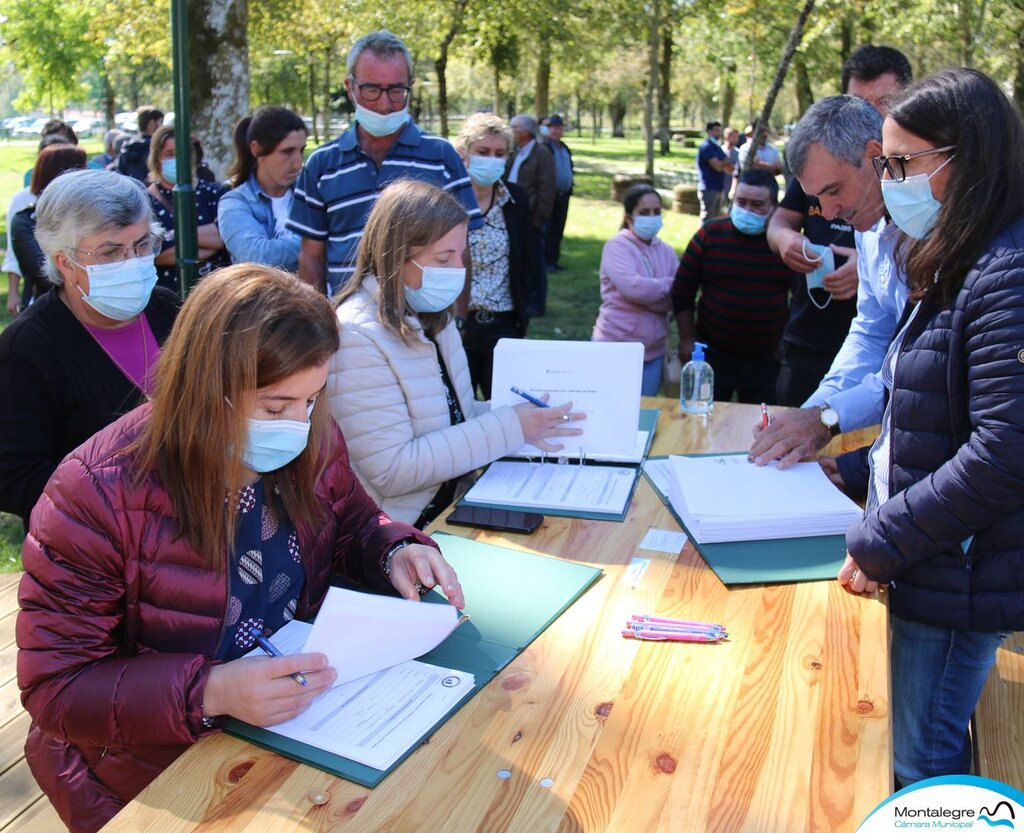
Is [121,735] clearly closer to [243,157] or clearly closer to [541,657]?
[541,657]

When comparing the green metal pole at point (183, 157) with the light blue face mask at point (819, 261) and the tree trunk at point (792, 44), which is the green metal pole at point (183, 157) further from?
the tree trunk at point (792, 44)

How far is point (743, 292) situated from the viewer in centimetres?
452

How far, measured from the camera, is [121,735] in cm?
148

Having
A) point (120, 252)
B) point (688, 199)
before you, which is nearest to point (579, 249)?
point (688, 199)

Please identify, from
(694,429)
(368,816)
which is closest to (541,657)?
(368,816)

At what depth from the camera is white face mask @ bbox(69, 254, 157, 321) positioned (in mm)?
2443

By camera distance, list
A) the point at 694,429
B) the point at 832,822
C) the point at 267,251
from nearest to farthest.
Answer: the point at 832,822 < the point at 694,429 < the point at 267,251

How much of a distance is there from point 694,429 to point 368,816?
202cm

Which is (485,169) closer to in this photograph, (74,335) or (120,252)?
(120,252)

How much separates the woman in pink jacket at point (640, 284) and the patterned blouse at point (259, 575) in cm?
336

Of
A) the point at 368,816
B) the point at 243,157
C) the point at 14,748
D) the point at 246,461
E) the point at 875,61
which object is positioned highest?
the point at 875,61

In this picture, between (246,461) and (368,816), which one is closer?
(368,816)

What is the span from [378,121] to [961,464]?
2815 mm

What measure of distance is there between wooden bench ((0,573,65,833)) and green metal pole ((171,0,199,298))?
5.51 feet
